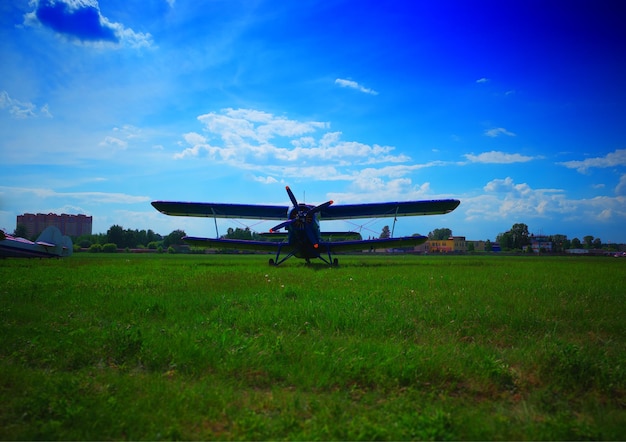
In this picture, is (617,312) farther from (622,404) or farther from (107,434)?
(107,434)

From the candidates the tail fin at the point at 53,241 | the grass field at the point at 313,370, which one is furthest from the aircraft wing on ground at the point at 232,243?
the tail fin at the point at 53,241

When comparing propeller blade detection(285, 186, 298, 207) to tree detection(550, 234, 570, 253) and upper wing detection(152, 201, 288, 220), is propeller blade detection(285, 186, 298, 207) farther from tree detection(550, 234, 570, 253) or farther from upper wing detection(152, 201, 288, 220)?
tree detection(550, 234, 570, 253)

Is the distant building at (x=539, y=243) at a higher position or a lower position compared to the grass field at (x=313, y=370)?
higher

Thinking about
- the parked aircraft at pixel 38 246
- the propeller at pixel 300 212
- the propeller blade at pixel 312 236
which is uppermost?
the propeller at pixel 300 212

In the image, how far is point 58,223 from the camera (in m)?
97.6

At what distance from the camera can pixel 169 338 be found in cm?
501

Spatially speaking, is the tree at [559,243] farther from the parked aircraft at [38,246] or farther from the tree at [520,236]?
the parked aircraft at [38,246]

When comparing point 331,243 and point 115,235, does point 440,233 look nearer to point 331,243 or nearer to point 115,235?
point 115,235

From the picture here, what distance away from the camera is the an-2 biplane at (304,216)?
20172 millimetres

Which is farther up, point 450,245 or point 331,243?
point 331,243

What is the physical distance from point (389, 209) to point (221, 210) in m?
10.8

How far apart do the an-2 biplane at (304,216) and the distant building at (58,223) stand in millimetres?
82049

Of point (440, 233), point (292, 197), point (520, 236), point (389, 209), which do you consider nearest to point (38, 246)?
point (292, 197)

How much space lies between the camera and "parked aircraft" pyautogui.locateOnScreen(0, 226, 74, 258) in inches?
995
